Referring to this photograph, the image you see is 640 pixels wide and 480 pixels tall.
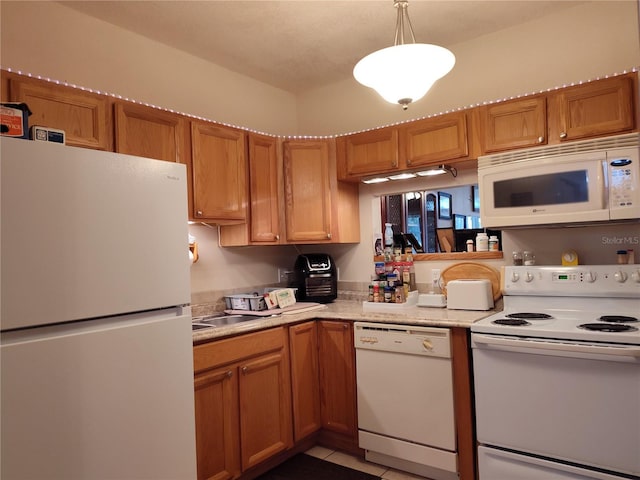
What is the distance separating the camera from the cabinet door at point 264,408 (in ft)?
7.65

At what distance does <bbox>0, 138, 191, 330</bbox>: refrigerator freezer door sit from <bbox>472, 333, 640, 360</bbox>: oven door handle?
4.55 ft

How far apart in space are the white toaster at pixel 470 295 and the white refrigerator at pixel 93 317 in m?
1.62

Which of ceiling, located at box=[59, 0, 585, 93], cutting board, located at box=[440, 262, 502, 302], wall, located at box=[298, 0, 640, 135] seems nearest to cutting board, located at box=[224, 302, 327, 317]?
cutting board, located at box=[440, 262, 502, 302]

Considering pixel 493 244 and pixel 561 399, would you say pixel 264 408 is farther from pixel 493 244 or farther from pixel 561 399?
pixel 493 244

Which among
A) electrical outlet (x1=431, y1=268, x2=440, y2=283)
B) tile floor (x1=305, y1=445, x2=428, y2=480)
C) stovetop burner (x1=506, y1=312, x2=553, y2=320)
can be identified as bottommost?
tile floor (x1=305, y1=445, x2=428, y2=480)

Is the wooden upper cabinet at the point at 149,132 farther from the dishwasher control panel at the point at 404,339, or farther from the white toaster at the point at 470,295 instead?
the white toaster at the point at 470,295

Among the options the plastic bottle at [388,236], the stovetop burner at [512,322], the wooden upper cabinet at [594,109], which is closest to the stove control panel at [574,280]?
the stovetop burner at [512,322]

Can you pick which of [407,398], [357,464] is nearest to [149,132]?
[407,398]

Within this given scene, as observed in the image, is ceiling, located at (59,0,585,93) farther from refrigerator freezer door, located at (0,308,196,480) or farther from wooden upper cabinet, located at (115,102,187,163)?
refrigerator freezer door, located at (0,308,196,480)

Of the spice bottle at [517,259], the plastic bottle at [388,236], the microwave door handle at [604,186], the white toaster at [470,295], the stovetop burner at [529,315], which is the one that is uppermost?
the microwave door handle at [604,186]

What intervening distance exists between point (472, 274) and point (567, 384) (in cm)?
107

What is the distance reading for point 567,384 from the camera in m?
1.91

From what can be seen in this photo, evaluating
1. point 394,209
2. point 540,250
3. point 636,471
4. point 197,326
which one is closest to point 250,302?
point 197,326

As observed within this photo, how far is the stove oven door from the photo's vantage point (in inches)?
70.3
